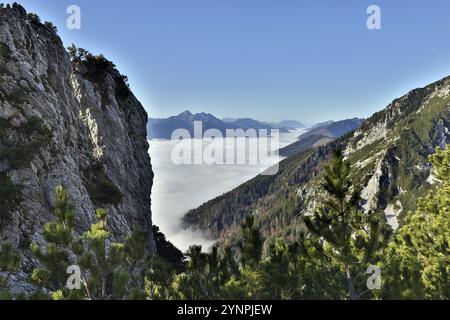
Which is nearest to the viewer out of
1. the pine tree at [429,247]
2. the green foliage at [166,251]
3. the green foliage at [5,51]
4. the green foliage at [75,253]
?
the green foliage at [75,253]

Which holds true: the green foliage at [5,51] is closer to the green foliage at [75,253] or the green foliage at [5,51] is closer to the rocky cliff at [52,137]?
the rocky cliff at [52,137]

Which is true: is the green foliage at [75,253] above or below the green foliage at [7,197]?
below

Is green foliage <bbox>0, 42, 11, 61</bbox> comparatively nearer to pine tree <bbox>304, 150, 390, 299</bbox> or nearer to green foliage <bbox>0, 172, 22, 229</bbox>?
green foliage <bbox>0, 172, 22, 229</bbox>

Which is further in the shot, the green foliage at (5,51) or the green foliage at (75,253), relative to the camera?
the green foliage at (5,51)

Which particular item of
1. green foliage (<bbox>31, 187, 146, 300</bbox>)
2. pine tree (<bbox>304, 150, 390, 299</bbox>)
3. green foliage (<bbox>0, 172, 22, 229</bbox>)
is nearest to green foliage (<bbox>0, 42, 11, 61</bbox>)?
green foliage (<bbox>0, 172, 22, 229</bbox>)

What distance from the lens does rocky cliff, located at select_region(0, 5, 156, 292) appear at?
26438 millimetres

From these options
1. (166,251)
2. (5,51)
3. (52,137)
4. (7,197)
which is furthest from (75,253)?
(166,251)

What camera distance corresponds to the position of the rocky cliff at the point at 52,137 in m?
26.4

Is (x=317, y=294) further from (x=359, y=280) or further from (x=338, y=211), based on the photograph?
(x=338, y=211)

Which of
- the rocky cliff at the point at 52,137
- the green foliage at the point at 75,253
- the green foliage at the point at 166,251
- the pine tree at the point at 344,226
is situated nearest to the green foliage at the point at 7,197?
the rocky cliff at the point at 52,137

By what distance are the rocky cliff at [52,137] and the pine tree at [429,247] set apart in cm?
2182
